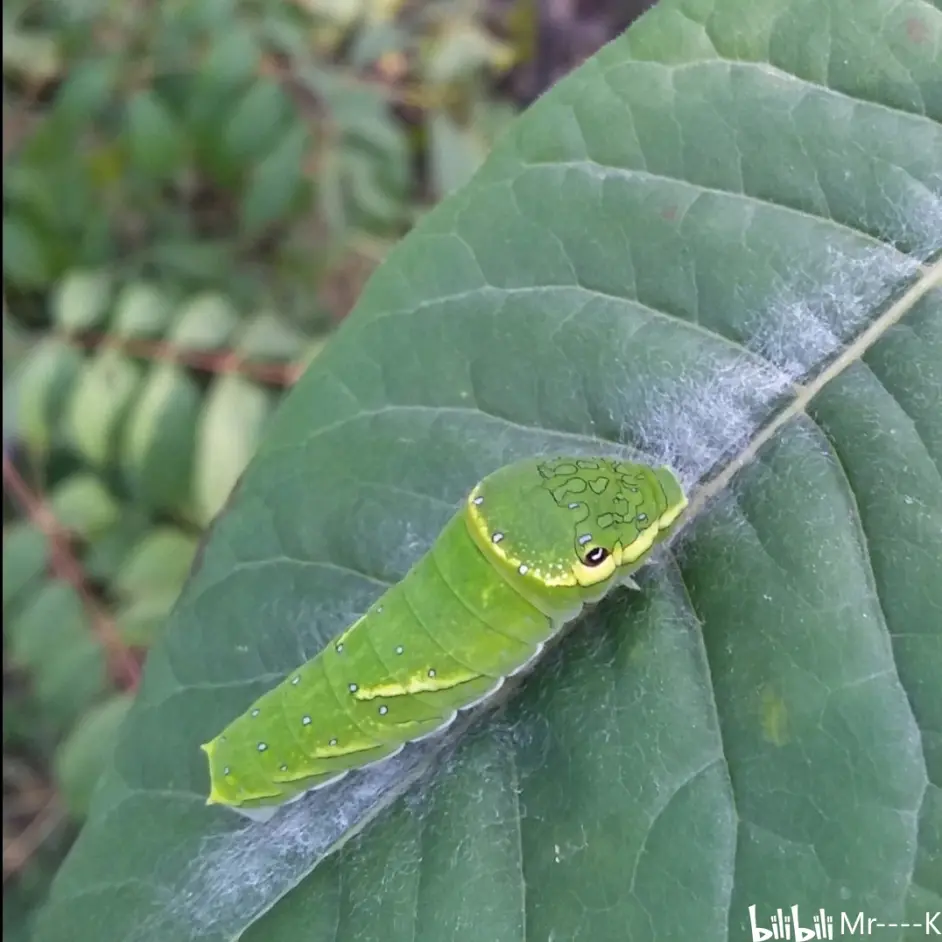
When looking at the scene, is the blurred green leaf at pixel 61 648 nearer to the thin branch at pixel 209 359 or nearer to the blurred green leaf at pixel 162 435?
the blurred green leaf at pixel 162 435

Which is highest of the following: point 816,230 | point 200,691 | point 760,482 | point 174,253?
point 816,230

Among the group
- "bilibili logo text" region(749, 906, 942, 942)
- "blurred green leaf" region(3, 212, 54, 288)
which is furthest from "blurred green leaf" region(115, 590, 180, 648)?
"bilibili logo text" region(749, 906, 942, 942)

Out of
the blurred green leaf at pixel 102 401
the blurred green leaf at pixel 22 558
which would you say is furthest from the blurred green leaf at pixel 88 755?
the blurred green leaf at pixel 102 401

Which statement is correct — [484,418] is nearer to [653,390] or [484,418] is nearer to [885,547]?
[653,390]

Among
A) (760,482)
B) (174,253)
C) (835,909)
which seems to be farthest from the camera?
(174,253)

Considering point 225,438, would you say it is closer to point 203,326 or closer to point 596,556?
point 203,326

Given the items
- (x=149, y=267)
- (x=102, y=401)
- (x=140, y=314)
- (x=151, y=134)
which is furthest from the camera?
(x=149, y=267)

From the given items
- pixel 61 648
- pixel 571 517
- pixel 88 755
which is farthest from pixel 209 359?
pixel 571 517

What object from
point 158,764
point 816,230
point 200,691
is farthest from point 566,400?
point 158,764
